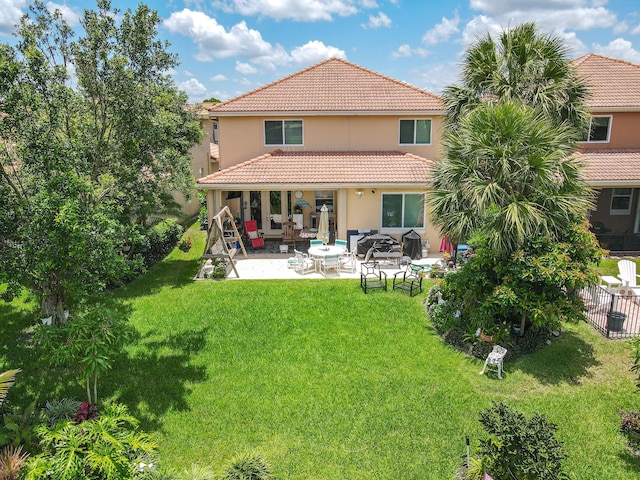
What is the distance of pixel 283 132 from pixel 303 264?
7.90m

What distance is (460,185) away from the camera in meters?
12.3

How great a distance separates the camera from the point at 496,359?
1091cm

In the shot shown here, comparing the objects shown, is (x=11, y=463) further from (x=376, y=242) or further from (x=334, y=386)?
(x=376, y=242)

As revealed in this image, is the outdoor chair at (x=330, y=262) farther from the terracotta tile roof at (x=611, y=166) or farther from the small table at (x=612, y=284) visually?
the terracotta tile roof at (x=611, y=166)

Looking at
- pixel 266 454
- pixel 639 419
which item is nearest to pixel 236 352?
pixel 266 454

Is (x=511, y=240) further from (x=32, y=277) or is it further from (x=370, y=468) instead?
(x=32, y=277)

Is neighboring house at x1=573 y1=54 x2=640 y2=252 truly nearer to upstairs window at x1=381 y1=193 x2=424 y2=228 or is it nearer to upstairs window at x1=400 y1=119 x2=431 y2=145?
upstairs window at x1=400 y1=119 x2=431 y2=145

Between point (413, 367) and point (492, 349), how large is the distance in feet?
7.22

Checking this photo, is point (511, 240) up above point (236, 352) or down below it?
above

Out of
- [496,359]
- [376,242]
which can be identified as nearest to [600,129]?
[376,242]

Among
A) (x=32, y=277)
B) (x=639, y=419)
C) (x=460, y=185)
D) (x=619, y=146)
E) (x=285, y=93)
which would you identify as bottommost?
(x=639, y=419)

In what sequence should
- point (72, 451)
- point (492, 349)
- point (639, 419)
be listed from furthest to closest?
point (492, 349) < point (639, 419) < point (72, 451)

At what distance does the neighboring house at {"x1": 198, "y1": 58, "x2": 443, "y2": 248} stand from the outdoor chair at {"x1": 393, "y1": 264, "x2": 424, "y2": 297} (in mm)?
3934

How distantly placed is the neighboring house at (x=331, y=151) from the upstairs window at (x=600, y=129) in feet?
23.3
